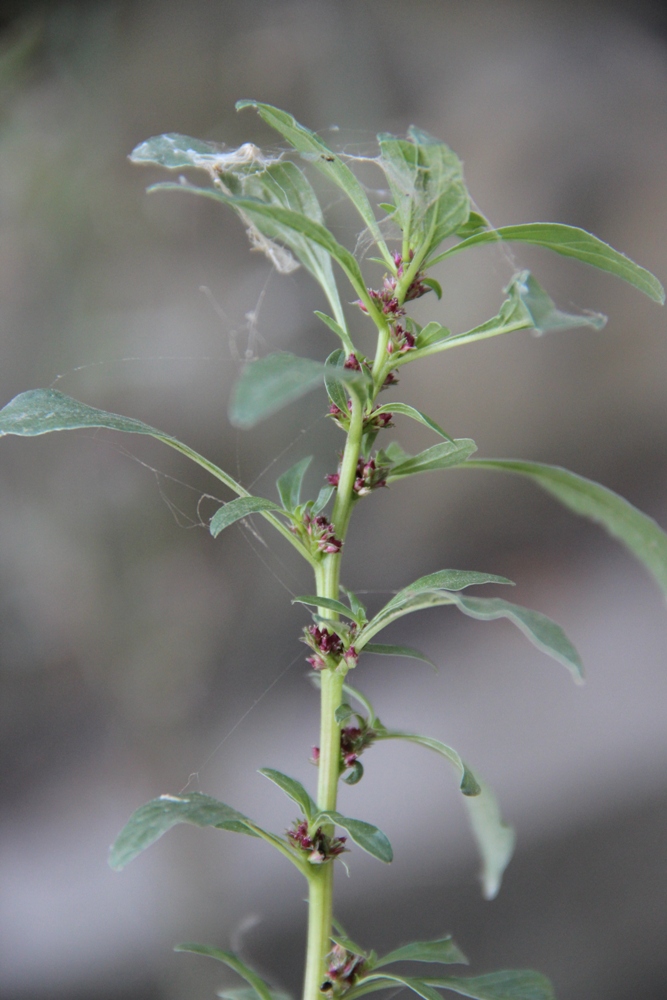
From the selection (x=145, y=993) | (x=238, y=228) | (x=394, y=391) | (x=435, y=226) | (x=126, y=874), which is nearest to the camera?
(x=435, y=226)

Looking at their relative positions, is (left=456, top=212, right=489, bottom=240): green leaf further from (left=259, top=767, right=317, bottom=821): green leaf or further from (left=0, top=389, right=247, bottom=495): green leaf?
(left=259, top=767, right=317, bottom=821): green leaf

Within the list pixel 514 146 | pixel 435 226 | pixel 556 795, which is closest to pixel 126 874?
pixel 556 795

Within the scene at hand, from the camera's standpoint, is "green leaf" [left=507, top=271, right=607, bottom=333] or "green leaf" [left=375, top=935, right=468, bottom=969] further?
"green leaf" [left=375, top=935, right=468, bottom=969]

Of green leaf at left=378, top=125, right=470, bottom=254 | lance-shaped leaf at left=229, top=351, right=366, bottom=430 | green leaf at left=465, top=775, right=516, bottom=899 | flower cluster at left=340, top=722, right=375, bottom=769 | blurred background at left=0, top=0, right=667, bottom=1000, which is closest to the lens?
lance-shaped leaf at left=229, top=351, right=366, bottom=430

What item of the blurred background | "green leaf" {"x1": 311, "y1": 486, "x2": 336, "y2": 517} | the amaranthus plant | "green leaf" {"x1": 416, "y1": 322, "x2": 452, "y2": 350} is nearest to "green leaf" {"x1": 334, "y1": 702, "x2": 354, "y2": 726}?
the amaranthus plant

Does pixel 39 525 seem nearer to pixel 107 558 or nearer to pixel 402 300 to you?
pixel 107 558

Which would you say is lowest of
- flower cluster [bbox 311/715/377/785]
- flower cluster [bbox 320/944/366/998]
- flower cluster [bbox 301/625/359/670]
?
flower cluster [bbox 320/944/366/998]
